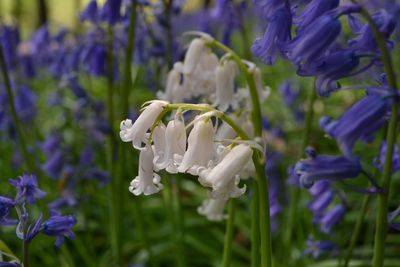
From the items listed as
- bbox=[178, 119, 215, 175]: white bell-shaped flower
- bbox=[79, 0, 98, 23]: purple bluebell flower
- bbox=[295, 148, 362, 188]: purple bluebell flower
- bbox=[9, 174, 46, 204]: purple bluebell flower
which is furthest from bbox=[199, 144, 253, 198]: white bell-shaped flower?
bbox=[79, 0, 98, 23]: purple bluebell flower

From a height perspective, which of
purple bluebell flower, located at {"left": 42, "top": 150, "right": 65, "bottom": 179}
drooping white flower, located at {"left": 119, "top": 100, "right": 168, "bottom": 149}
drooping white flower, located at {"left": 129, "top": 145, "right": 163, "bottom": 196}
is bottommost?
purple bluebell flower, located at {"left": 42, "top": 150, "right": 65, "bottom": 179}

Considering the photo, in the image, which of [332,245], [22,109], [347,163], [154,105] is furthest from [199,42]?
[22,109]

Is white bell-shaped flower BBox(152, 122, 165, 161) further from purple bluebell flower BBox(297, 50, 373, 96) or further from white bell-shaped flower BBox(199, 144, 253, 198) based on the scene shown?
purple bluebell flower BBox(297, 50, 373, 96)

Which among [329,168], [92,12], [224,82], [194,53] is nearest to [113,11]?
[92,12]

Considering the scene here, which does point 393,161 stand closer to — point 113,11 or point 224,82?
point 224,82

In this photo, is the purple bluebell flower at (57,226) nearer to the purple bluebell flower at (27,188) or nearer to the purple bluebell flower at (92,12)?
the purple bluebell flower at (27,188)

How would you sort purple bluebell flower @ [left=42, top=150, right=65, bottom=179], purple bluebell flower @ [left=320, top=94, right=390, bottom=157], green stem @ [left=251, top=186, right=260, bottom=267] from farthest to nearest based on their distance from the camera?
purple bluebell flower @ [left=42, top=150, right=65, bottom=179], green stem @ [left=251, top=186, right=260, bottom=267], purple bluebell flower @ [left=320, top=94, right=390, bottom=157]

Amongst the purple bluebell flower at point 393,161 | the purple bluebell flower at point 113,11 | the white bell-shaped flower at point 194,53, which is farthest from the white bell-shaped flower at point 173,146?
the purple bluebell flower at point 113,11

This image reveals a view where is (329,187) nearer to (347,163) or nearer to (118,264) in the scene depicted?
(118,264)
